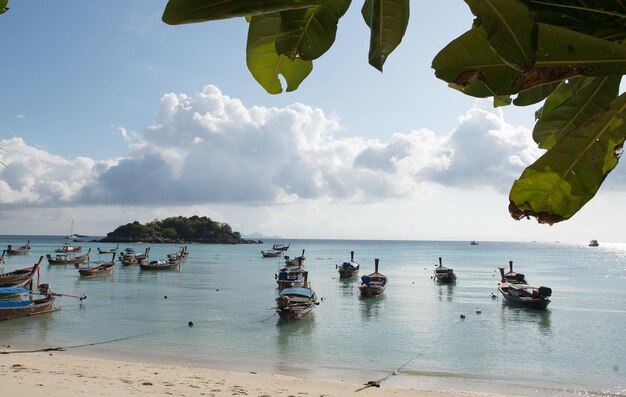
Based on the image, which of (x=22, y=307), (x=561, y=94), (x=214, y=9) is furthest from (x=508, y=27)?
(x=22, y=307)

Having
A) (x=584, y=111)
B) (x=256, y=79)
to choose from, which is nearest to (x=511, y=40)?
(x=584, y=111)

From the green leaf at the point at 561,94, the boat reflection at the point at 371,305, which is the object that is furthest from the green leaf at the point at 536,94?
the boat reflection at the point at 371,305

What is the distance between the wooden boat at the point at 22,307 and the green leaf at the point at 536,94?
27.7m

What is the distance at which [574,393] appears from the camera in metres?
15.2

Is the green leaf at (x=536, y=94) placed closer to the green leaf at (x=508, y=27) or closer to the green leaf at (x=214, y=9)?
the green leaf at (x=508, y=27)

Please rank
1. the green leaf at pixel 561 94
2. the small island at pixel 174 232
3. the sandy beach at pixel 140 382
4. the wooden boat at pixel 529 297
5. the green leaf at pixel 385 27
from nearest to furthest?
1. the green leaf at pixel 385 27
2. the green leaf at pixel 561 94
3. the sandy beach at pixel 140 382
4. the wooden boat at pixel 529 297
5. the small island at pixel 174 232

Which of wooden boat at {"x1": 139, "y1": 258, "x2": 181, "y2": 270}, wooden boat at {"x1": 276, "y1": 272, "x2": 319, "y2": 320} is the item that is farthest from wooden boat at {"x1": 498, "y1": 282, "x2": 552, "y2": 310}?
wooden boat at {"x1": 139, "y1": 258, "x2": 181, "y2": 270}

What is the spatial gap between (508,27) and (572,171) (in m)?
0.41

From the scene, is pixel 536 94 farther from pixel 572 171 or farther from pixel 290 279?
pixel 290 279

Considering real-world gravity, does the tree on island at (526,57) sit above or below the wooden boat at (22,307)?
above

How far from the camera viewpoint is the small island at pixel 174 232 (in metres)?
146

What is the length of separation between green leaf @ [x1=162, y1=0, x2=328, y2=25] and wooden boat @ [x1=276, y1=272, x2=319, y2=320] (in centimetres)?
2443

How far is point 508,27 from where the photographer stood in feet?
2.26

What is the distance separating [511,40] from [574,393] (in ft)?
59.1
